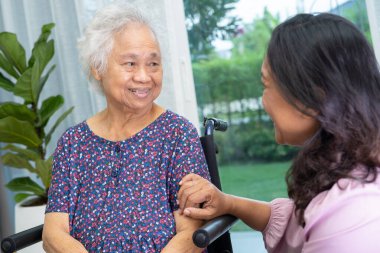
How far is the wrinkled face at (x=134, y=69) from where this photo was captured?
5.89ft

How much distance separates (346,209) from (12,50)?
2068 millimetres

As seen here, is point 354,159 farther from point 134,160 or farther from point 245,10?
point 245,10

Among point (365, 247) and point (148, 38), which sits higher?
point (148, 38)

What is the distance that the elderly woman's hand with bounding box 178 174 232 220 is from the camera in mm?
1584

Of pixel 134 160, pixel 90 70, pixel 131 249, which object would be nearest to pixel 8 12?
pixel 90 70

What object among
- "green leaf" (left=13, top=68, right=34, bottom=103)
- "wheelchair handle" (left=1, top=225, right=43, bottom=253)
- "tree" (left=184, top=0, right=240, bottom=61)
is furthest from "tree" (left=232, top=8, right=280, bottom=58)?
"wheelchair handle" (left=1, top=225, right=43, bottom=253)

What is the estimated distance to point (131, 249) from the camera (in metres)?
1.71

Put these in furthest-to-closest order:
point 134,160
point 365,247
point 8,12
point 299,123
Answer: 1. point 8,12
2. point 134,160
3. point 299,123
4. point 365,247

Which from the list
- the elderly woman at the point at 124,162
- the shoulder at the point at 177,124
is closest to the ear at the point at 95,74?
the elderly woman at the point at 124,162

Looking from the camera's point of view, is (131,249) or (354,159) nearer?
(354,159)

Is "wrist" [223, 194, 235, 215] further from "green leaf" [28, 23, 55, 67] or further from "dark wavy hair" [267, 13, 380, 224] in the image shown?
"green leaf" [28, 23, 55, 67]

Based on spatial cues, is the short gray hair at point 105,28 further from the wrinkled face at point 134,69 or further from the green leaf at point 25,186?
the green leaf at point 25,186

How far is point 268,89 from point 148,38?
2.07 feet

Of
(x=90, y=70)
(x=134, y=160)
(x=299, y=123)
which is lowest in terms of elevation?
(x=134, y=160)
